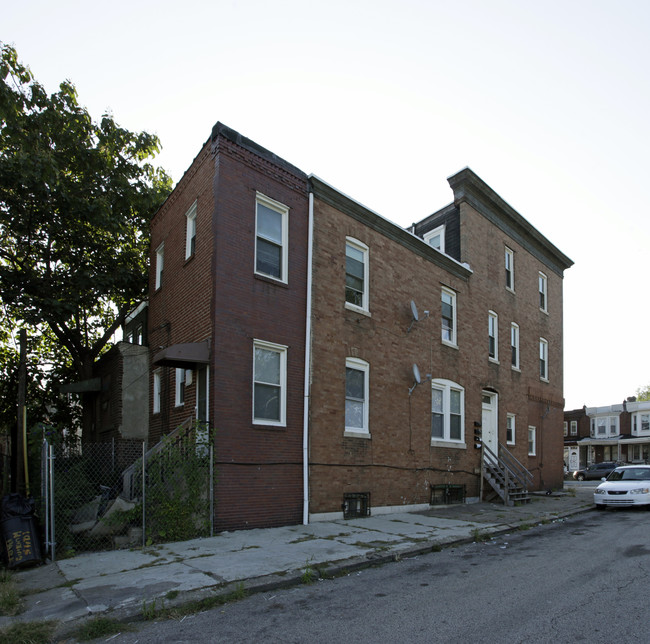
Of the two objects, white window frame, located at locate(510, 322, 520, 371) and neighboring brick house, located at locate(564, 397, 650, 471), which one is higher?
white window frame, located at locate(510, 322, 520, 371)

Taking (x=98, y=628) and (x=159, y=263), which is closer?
(x=98, y=628)

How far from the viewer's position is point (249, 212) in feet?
38.9

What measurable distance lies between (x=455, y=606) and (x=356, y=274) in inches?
352

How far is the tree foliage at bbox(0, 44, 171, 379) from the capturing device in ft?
48.4

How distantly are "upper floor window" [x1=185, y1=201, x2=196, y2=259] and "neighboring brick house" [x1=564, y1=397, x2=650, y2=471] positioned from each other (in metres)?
49.0

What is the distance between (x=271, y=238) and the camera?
12.3 metres

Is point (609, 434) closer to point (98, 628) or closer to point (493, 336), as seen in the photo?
point (493, 336)

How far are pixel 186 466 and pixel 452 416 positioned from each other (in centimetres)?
926

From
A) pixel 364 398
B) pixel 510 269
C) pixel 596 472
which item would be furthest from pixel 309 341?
pixel 596 472

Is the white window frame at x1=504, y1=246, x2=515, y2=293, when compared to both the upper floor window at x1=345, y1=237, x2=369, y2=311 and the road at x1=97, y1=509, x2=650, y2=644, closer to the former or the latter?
the upper floor window at x1=345, y1=237, x2=369, y2=311

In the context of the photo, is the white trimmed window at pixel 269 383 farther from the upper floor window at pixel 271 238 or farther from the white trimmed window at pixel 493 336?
the white trimmed window at pixel 493 336

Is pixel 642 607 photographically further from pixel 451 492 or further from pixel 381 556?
pixel 451 492

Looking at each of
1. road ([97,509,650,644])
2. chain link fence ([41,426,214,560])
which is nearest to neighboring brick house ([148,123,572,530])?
chain link fence ([41,426,214,560])

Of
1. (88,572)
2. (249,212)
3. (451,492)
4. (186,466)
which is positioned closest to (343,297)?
(249,212)
